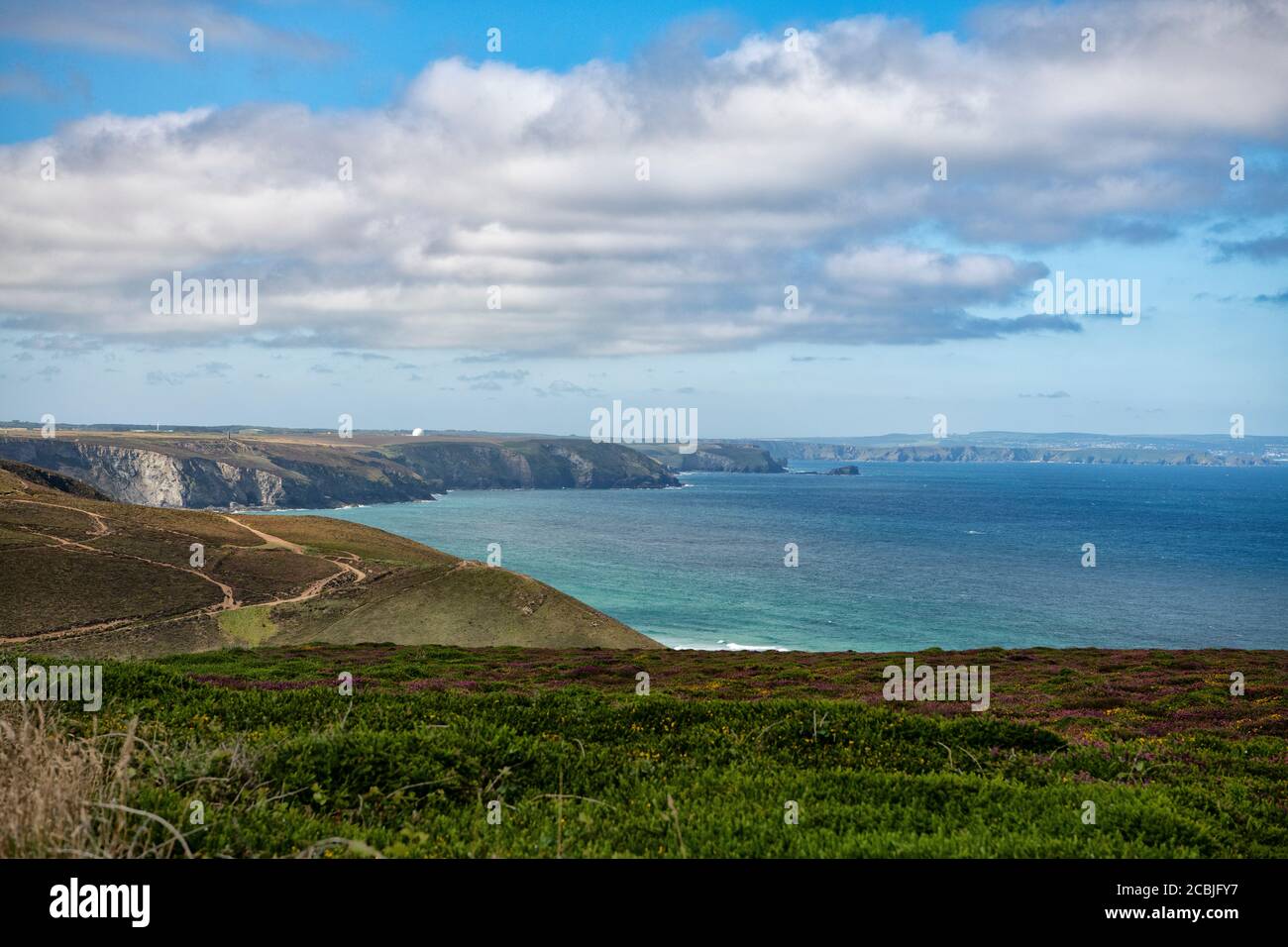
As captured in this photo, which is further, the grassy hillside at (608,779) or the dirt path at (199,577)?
the dirt path at (199,577)

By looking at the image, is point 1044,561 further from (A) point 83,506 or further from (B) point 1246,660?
(A) point 83,506

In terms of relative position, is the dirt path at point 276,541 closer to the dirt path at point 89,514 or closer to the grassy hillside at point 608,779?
the dirt path at point 89,514

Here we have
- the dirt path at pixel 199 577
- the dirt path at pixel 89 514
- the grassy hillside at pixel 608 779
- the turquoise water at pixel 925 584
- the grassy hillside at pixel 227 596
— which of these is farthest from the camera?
the turquoise water at pixel 925 584

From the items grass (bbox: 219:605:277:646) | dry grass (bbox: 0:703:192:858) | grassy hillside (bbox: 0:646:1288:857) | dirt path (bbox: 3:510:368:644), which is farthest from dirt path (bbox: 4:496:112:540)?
dry grass (bbox: 0:703:192:858)

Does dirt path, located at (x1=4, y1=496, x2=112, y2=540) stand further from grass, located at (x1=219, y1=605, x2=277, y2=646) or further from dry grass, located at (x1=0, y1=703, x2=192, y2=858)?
dry grass, located at (x1=0, y1=703, x2=192, y2=858)

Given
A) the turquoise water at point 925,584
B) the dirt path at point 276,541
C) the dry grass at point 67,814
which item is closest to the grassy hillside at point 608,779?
the dry grass at point 67,814

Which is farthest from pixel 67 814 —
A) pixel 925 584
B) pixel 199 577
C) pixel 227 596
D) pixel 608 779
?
pixel 925 584

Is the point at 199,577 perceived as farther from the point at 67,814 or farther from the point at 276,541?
the point at 67,814
